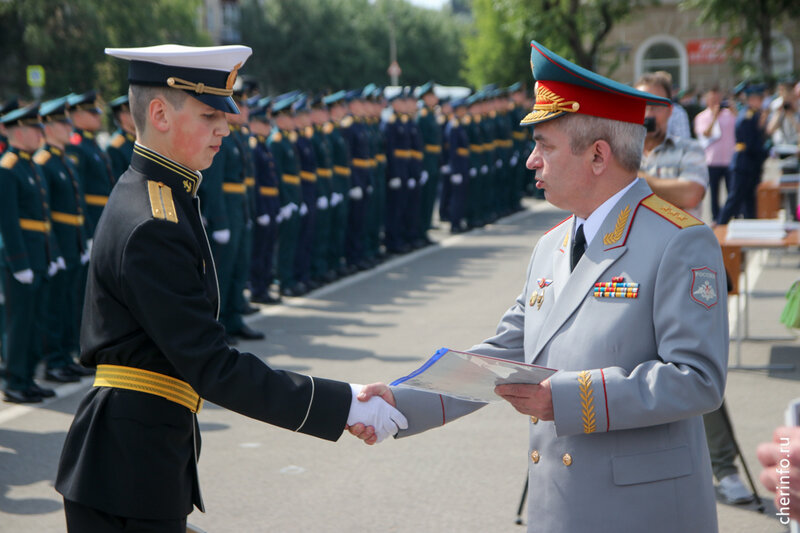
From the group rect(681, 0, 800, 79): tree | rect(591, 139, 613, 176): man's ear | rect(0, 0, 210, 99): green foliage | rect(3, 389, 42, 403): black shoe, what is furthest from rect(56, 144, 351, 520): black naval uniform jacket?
rect(0, 0, 210, 99): green foliage

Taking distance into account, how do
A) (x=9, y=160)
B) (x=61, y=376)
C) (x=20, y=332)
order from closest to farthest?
(x=20, y=332), (x=9, y=160), (x=61, y=376)

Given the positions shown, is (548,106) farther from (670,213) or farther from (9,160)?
(9,160)

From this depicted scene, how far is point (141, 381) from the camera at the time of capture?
2664 mm

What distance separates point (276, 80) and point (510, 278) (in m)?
48.5

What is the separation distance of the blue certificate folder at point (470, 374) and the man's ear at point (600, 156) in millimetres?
545

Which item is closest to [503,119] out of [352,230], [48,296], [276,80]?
[352,230]

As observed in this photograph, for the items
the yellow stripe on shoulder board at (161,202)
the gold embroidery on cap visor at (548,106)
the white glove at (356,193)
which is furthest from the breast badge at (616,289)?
the white glove at (356,193)

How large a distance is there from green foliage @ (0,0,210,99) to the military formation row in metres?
20.2

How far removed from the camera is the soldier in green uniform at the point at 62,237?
A: 779 cm

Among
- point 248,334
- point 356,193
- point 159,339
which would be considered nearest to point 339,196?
point 356,193

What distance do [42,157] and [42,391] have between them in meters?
1.85

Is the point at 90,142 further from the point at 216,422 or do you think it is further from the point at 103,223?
the point at 103,223

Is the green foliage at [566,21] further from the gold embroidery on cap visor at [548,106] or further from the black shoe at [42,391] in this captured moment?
the gold embroidery on cap visor at [548,106]

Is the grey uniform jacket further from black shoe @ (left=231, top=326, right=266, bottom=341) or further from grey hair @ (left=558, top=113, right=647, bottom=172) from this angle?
black shoe @ (left=231, top=326, right=266, bottom=341)
